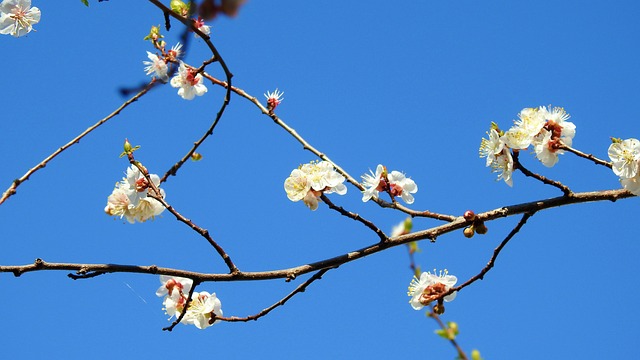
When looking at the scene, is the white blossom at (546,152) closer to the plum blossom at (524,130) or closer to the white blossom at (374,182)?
the plum blossom at (524,130)

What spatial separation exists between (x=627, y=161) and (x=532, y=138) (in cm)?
36

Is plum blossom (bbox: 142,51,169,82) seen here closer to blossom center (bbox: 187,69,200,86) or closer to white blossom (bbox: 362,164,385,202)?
blossom center (bbox: 187,69,200,86)

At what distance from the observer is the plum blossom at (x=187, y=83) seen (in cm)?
414

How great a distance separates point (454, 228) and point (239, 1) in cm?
163

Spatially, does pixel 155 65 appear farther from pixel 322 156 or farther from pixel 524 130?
pixel 524 130

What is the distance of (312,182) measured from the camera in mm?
2652

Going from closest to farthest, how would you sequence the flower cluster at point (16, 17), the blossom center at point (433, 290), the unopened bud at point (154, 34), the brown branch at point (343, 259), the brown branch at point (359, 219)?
the brown branch at point (343, 259), the brown branch at point (359, 219), the blossom center at point (433, 290), the flower cluster at point (16, 17), the unopened bud at point (154, 34)

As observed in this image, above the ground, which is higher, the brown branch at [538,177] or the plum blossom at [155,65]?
the plum blossom at [155,65]

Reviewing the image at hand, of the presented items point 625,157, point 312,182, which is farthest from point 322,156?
point 625,157

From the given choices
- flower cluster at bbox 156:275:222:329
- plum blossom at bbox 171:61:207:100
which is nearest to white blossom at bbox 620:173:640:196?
flower cluster at bbox 156:275:222:329

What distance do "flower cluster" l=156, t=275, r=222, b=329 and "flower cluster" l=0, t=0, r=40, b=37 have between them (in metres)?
1.49

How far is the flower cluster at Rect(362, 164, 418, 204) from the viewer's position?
265cm

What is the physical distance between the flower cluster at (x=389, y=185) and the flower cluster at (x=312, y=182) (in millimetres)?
108

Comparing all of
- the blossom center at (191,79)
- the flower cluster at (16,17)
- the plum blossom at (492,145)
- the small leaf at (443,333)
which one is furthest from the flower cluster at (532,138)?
the flower cluster at (16,17)
